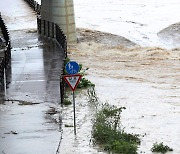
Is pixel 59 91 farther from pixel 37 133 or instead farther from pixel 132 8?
pixel 132 8

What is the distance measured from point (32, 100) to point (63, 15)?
58.1 feet

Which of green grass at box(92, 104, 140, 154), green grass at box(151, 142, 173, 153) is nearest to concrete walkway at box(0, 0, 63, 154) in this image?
green grass at box(92, 104, 140, 154)

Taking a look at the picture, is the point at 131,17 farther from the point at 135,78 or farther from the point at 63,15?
the point at 135,78

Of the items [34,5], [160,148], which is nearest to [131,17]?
[34,5]

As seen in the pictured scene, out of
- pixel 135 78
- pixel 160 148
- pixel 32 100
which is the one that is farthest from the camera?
pixel 135 78

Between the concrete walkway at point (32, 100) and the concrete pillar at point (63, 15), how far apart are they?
196 cm

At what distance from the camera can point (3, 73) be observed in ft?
75.9

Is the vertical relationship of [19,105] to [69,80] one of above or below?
below

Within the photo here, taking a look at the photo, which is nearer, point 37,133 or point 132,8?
point 37,133

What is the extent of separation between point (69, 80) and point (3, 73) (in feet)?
27.8

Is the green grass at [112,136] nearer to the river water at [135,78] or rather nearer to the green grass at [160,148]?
the river water at [135,78]

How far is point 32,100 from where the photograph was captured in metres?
19.6

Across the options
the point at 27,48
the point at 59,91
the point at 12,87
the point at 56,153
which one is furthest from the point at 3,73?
the point at 56,153

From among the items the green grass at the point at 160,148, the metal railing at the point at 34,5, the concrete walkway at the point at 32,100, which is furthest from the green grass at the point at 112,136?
the metal railing at the point at 34,5
